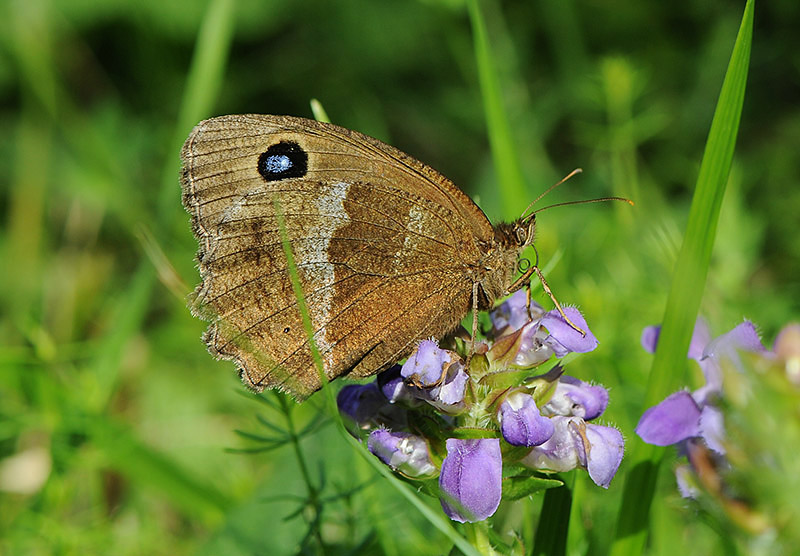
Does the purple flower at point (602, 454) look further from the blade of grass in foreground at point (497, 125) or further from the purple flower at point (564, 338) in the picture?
the blade of grass in foreground at point (497, 125)

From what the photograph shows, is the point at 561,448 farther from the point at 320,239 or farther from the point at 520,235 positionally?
the point at 320,239

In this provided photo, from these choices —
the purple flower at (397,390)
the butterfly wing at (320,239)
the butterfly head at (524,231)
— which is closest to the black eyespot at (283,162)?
the butterfly wing at (320,239)

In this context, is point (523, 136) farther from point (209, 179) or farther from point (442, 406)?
point (442, 406)

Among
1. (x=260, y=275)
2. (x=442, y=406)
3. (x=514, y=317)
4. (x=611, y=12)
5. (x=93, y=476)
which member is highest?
(x=611, y=12)

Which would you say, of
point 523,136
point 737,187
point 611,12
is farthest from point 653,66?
point 737,187

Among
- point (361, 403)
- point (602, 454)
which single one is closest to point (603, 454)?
point (602, 454)
